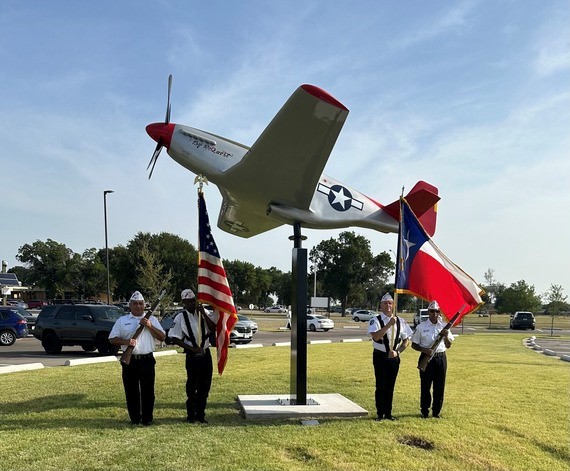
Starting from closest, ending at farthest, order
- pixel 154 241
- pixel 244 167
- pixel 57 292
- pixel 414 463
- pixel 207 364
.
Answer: pixel 414 463
pixel 207 364
pixel 244 167
pixel 154 241
pixel 57 292

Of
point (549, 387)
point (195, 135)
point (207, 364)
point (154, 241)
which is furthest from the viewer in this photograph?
point (154, 241)

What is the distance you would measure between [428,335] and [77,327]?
13.3m

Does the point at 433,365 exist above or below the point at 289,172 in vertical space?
below

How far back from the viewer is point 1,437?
19.8 ft

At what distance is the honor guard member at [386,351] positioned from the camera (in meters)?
7.16

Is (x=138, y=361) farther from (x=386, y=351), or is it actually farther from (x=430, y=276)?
(x=430, y=276)

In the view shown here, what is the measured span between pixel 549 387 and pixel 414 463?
20.3ft

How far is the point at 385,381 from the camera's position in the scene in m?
7.21

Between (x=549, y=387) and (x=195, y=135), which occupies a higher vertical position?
(x=195, y=135)

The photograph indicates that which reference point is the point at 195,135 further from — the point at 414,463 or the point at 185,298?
the point at 414,463

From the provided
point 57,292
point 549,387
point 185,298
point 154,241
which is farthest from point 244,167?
point 57,292

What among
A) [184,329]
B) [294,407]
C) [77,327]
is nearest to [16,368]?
[77,327]

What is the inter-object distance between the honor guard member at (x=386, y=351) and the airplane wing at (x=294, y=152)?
2278 mm

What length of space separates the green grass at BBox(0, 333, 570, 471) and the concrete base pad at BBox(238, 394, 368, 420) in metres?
0.20
